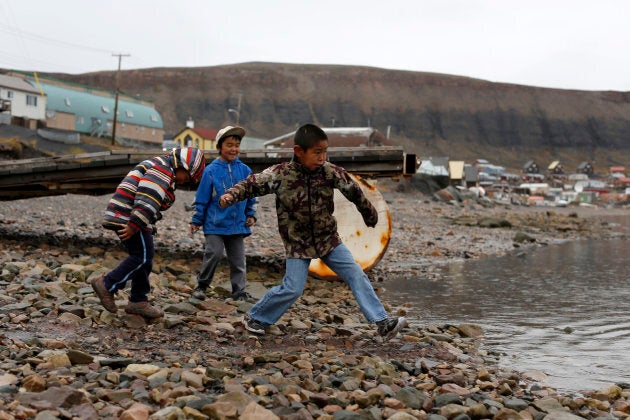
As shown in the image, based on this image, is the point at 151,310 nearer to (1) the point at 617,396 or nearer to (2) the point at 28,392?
(2) the point at 28,392

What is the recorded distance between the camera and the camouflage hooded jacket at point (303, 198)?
611 centimetres

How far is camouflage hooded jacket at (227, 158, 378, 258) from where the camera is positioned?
20.0ft

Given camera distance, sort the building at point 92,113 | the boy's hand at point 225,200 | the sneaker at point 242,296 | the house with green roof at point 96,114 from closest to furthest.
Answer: the boy's hand at point 225,200, the sneaker at point 242,296, the building at point 92,113, the house with green roof at point 96,114

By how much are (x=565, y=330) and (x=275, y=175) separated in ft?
15.8

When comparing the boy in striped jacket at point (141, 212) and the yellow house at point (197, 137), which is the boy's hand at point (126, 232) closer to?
the boy in striped jacket at point (141, 212)

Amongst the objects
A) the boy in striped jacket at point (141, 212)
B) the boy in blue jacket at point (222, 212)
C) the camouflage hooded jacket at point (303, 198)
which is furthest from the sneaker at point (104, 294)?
the camouflage hooded jacket at point (303, 198)

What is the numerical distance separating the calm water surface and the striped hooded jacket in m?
3.75

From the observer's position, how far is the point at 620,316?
999 centimetres

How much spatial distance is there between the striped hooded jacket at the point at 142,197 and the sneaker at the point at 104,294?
598 mm

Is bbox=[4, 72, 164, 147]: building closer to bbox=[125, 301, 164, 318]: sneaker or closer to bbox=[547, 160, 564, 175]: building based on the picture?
bbox=[125, 301, 164, 318]: sneaker

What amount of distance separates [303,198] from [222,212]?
2.18 m

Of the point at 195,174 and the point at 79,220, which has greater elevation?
the point at 195,174

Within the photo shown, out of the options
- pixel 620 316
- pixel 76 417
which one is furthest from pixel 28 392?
pixel 620 316

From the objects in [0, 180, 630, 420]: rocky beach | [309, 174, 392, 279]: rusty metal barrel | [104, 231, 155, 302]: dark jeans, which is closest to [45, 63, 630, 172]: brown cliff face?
[309, 174, 392, 279]: rusty metal barrel
